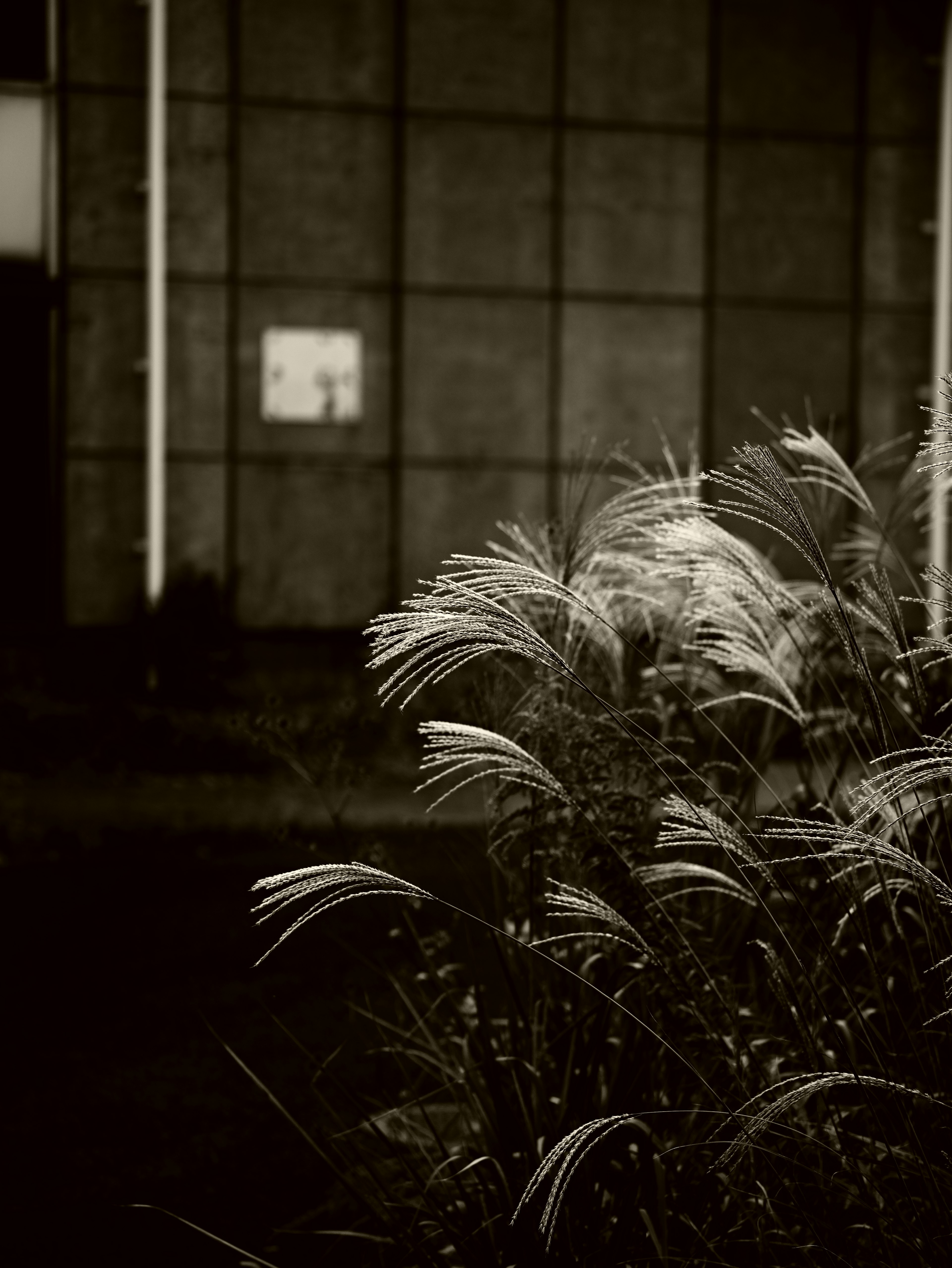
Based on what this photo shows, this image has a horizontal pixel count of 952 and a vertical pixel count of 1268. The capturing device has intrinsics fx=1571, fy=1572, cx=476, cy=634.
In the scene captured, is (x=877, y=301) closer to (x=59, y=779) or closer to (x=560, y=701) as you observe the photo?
(x=59, y=779)

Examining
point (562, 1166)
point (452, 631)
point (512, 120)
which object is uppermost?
point (512, 120)

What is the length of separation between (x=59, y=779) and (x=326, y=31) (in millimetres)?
6667

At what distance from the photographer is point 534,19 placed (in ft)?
42.1

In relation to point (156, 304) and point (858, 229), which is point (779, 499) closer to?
point (156, 304)

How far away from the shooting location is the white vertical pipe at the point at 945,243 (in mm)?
13133

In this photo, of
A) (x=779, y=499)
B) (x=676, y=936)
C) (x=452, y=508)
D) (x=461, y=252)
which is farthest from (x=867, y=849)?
(x=461, y=252)

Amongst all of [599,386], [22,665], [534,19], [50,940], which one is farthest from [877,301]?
[50,940]

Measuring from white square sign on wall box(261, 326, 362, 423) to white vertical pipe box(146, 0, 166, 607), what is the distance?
2.76 feet

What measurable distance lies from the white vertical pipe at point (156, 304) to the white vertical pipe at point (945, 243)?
6.28 m

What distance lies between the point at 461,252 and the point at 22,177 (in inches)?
138

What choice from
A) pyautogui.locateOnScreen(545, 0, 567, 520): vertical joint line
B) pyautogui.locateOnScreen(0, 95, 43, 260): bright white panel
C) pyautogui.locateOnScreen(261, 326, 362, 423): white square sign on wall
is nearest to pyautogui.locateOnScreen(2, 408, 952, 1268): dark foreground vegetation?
pyautogui.locateOnScreen(261, 326, 362, 423): white square sign on wall

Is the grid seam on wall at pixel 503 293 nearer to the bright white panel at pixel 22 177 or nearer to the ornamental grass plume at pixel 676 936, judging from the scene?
the bright white panel at pixel 22 177

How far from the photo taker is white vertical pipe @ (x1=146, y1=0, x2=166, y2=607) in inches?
472

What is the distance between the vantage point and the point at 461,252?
12.8 meters
